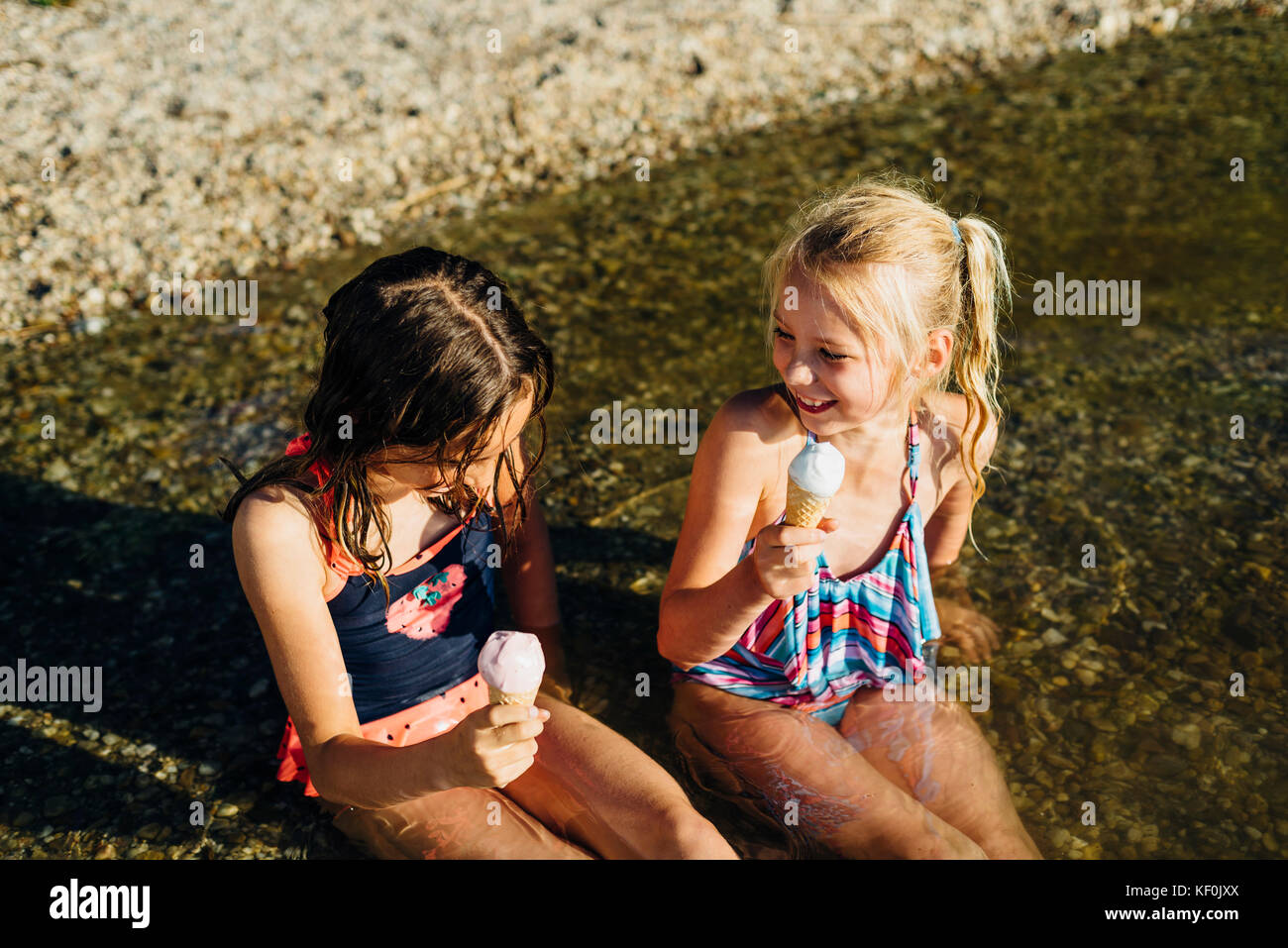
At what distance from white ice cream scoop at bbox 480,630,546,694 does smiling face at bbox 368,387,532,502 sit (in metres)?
0.52

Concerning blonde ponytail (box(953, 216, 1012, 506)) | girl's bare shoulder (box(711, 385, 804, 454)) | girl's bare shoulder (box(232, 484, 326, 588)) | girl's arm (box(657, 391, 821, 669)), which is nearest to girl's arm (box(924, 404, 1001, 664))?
blonde ponytail (box(953, 216, 1012, 506))

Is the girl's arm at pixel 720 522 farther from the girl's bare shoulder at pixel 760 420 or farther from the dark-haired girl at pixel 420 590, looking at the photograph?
the dark-haired girl at pixel 420 590

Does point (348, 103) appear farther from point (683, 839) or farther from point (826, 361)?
point (683, 839)

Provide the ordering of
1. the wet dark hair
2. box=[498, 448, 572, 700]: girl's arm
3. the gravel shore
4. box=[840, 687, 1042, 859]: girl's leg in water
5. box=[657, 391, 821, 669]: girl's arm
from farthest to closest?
the gravel shore, box=[498, 448, 572, 700]: girl's arm, box=[840, 687, 1042, 859]: girl's leg in water, box=[657, 391, 821, 669]: girl's arm, the wet dark hair

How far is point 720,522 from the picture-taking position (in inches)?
124

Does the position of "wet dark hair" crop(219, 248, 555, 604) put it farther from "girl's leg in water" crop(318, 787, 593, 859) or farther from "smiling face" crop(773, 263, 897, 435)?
"girl's leg in water" crop(318, 787, 593, 859)

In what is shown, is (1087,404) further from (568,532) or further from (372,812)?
(372,812)

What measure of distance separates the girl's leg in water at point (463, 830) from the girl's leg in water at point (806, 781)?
1.97ft

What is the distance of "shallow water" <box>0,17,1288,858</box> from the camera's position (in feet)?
12.3

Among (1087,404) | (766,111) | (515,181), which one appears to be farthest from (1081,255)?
(515,181)

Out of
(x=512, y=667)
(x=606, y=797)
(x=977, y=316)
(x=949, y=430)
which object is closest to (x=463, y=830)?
(x=606, y=797)

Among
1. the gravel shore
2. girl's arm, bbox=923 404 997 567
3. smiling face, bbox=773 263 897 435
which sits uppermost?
the gravel shore

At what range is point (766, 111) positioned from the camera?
8.30 meters
